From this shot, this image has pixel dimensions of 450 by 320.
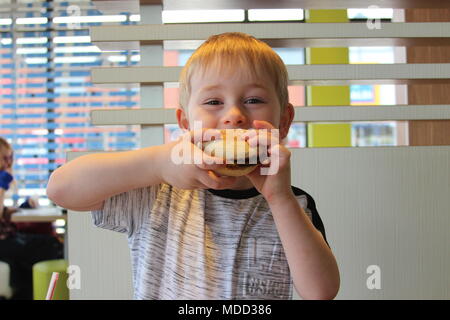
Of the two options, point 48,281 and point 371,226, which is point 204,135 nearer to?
point 371,226

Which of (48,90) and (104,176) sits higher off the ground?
(48,90)

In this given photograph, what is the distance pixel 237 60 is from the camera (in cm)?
69

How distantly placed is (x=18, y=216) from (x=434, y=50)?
283 centimetres

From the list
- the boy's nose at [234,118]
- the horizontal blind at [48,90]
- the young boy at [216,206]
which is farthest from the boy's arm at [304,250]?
the horizontal blind at [48,90]

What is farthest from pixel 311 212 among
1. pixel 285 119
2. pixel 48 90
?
pixel 48 90

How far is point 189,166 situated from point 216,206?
0.16 metres

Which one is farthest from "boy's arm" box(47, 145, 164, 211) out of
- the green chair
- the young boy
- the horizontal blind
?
the horizontal blind

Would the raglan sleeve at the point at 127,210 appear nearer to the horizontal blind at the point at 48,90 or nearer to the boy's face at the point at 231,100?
Answer: the boy's face at the point at 231,100

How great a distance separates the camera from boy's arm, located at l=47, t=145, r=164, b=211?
0.68m

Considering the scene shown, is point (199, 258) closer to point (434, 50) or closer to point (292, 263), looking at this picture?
point (292, 263)

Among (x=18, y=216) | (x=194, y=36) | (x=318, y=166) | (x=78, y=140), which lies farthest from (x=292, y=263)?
(x=78, y=140)

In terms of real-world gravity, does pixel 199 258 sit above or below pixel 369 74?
below

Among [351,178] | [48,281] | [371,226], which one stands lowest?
[48,281]
